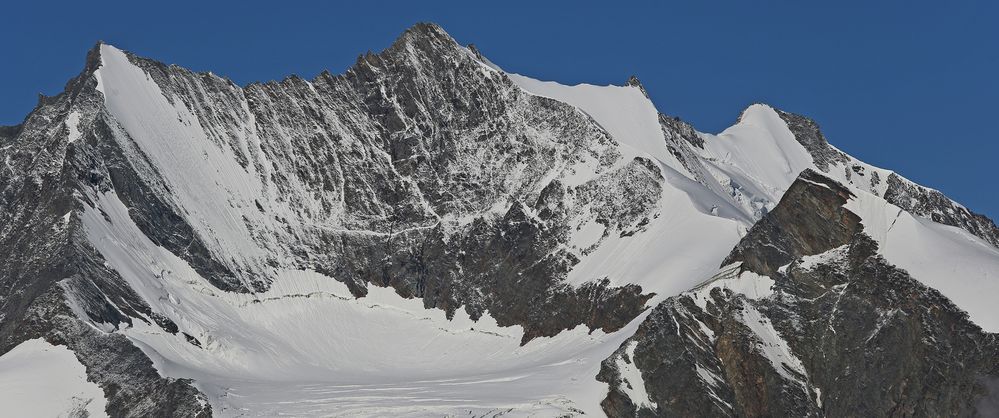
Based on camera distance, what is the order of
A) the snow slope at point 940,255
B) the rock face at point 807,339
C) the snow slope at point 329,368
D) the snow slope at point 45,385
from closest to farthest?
1. the rock face at point 807,339
2. the snow slope at point 940,255
3. the snow slope at point 45,385
4. the snow slope at point 329,368

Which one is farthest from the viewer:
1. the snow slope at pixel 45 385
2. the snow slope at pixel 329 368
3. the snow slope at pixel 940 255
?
the snow slope at pixel 329 368

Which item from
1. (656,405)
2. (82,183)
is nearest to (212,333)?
(82,183)

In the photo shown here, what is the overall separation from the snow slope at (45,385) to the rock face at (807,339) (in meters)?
49.4

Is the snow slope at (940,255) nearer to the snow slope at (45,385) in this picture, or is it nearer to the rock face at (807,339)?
the rock face at (807,339)

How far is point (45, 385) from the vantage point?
15900 centimetres

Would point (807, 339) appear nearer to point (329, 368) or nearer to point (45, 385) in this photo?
point (45, 385)

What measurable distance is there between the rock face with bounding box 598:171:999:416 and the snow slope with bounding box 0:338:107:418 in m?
49.4

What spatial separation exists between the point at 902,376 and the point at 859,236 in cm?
1412

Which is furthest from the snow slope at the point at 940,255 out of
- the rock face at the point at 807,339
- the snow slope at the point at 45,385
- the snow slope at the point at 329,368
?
the snow slope at the point at 45,385

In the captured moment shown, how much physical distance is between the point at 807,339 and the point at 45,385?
73.0m

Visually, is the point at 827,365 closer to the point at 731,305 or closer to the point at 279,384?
the point at 731,305

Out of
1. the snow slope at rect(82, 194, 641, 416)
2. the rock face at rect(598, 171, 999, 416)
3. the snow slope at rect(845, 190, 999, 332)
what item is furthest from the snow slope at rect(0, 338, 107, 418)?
the snow slope at rect(845, 190, 999, 332)

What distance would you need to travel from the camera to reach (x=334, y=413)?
159625 millimetres

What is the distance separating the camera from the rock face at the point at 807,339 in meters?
121
